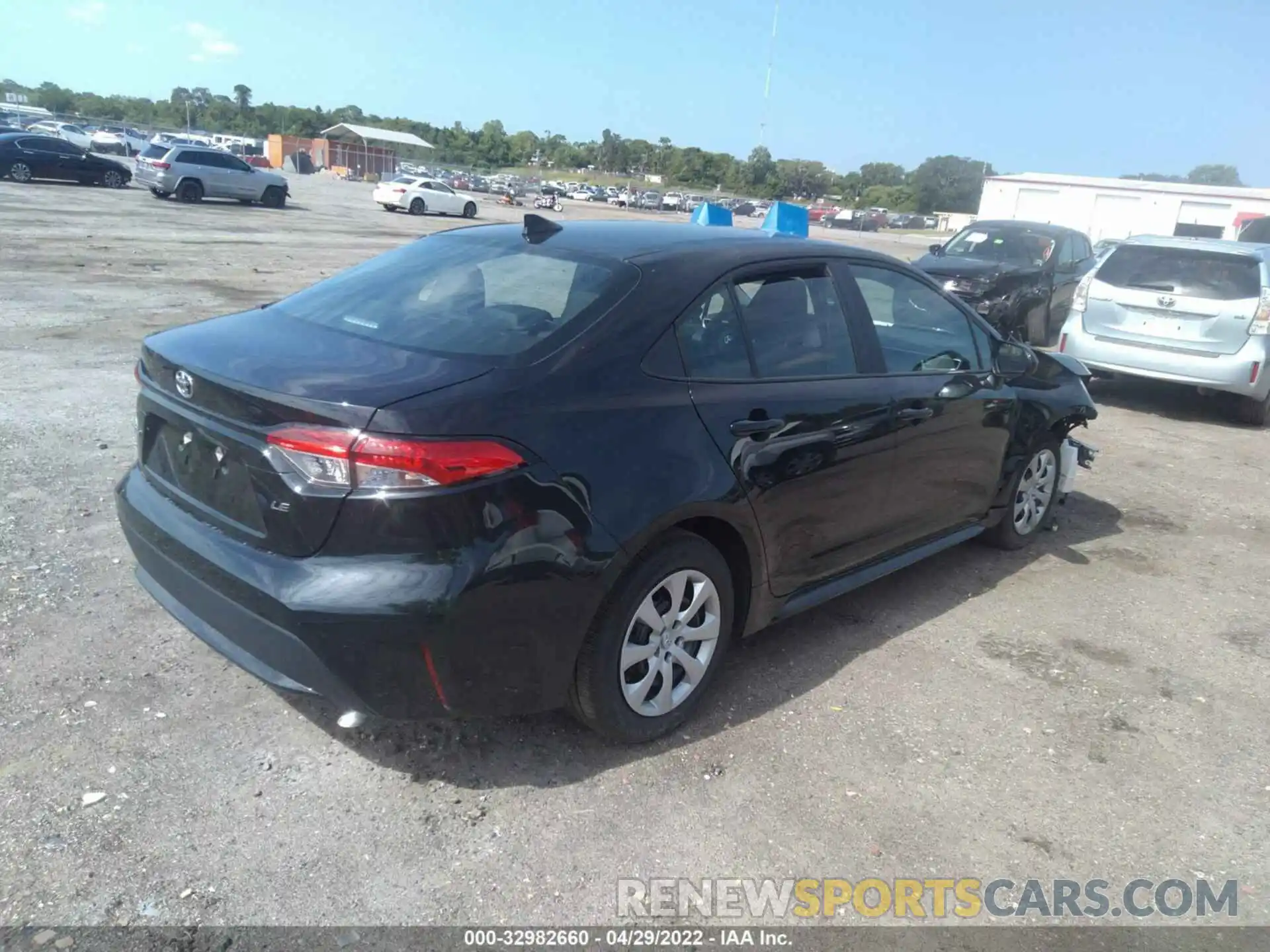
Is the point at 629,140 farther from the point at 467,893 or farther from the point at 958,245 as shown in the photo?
the point at 467,893

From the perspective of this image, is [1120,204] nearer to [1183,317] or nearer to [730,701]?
[1183,317]

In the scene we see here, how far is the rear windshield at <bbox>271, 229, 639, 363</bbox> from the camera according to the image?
320 cm

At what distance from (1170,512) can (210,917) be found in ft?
21.0

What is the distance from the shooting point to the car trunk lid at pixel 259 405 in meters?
2.75

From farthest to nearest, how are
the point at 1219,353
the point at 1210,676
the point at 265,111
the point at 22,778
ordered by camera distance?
the point at 265,111
the point at 1219,353
the point at 1210,676
the point at 22,778

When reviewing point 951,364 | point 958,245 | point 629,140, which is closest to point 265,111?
point 629,140

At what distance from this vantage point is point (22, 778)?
9.76ft

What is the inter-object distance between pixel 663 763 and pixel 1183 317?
807 cm

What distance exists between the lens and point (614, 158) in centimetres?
12119

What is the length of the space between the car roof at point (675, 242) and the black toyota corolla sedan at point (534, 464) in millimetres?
21

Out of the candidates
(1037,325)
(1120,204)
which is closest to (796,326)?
(1037,325)

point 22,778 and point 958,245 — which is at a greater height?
point 958,245

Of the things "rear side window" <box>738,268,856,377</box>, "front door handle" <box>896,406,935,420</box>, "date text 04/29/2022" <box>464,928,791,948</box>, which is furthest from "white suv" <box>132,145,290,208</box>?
"date text 04/29/2022" <box>464,928,791,948</box>

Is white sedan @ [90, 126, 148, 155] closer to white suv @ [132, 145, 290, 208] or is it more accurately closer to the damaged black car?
white suv @ [132, 145, 290, 208]
